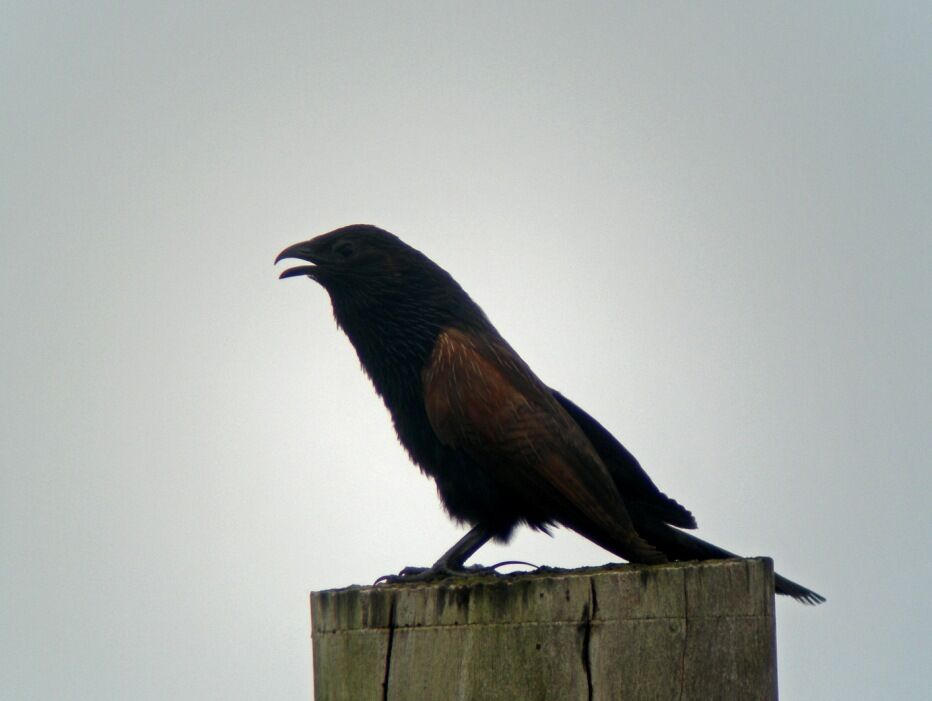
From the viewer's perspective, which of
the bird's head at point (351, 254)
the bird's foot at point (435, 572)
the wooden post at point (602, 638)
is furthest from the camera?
the bird's head at point (351, 254)

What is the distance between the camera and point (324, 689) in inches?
123

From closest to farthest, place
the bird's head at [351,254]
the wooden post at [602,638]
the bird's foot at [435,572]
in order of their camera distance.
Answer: the wooden post at [602,638]
the bird's foot at [435,572]
the bird's head at [351,254]

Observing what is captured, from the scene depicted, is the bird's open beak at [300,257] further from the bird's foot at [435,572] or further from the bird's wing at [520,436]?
A: the bird's foot at [435,572]

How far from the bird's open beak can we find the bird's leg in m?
1.51

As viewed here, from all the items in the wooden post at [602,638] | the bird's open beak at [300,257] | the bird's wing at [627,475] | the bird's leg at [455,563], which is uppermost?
the bird's open beak at [300,257]

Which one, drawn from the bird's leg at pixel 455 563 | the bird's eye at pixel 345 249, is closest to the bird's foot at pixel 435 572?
the bird's leg at pixel 455 563

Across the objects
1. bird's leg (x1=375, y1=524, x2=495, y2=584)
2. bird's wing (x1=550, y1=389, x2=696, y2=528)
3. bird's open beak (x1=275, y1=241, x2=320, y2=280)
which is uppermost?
bird's open beak (x1=275, y1=241, x2=320, y2=280)

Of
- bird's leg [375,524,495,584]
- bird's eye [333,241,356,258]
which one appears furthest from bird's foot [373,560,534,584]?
bird's eye [333,241,356,258]

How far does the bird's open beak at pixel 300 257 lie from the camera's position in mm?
5336

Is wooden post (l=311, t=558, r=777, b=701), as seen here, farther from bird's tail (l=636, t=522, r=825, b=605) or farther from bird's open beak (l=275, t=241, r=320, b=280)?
bird's open beak (l=275, t=241, r=320, b=280)

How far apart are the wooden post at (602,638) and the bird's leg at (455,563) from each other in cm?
106

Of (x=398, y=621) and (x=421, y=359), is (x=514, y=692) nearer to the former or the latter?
(x=398, y=621)

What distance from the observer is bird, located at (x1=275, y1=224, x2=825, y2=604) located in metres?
4.22

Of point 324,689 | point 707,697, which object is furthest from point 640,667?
point 324,689
